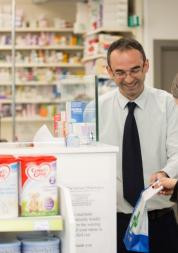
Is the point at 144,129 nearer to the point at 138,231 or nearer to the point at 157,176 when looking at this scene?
the point at 157,176

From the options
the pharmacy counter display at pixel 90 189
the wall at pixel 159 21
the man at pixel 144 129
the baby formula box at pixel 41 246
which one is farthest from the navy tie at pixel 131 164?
the wall at pixel 159 21

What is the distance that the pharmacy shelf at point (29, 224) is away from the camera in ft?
6.64

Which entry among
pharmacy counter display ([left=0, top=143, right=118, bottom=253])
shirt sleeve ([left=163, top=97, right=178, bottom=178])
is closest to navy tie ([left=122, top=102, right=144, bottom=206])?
shirt sleeve ([left=163, top=97, right=178, bottom=178])

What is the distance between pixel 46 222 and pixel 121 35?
17.3ft

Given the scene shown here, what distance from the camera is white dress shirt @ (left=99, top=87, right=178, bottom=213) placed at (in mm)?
A: 3010

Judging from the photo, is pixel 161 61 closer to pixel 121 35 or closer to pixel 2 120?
pixel 121 35

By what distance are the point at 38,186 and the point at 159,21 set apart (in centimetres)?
476

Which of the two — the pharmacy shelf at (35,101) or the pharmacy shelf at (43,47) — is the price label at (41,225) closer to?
the pharmacy shelf at (35,101)

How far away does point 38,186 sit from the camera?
82.7 inches

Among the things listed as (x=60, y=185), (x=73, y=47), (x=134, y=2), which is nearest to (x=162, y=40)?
(x=134, y=2)

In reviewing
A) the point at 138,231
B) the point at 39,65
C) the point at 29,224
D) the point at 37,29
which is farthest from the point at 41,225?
the point at 37,29

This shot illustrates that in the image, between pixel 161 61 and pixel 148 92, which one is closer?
pixel 148 92

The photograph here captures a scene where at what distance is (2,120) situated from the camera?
9.41 meters

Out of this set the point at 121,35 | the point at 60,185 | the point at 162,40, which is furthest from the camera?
the point at 121,35
